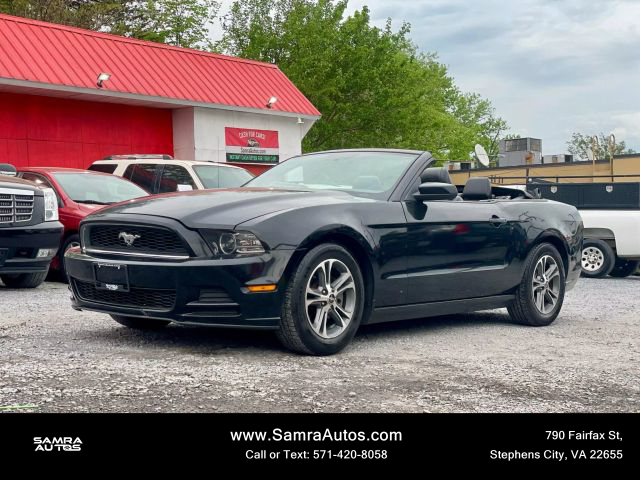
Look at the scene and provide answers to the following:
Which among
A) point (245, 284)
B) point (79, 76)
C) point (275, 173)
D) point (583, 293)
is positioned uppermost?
point (79, 76)

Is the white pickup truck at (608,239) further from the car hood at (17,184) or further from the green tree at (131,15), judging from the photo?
the green tree at (131,15)

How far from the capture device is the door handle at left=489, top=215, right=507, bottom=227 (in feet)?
25.3

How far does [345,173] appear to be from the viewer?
729 cm

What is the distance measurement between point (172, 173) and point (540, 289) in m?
7.83

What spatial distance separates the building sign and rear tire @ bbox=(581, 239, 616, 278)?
11.8 metres

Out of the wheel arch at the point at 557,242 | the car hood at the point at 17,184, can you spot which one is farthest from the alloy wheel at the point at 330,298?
the car hood at the point at 17,184

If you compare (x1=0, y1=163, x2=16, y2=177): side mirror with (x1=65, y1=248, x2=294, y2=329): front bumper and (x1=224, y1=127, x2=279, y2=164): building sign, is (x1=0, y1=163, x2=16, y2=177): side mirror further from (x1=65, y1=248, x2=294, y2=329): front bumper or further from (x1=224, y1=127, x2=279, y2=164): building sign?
(x1=224, y1=127, x2=279, y2=164): building sign

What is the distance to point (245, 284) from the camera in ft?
19.0

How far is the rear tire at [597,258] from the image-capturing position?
15.4 m
